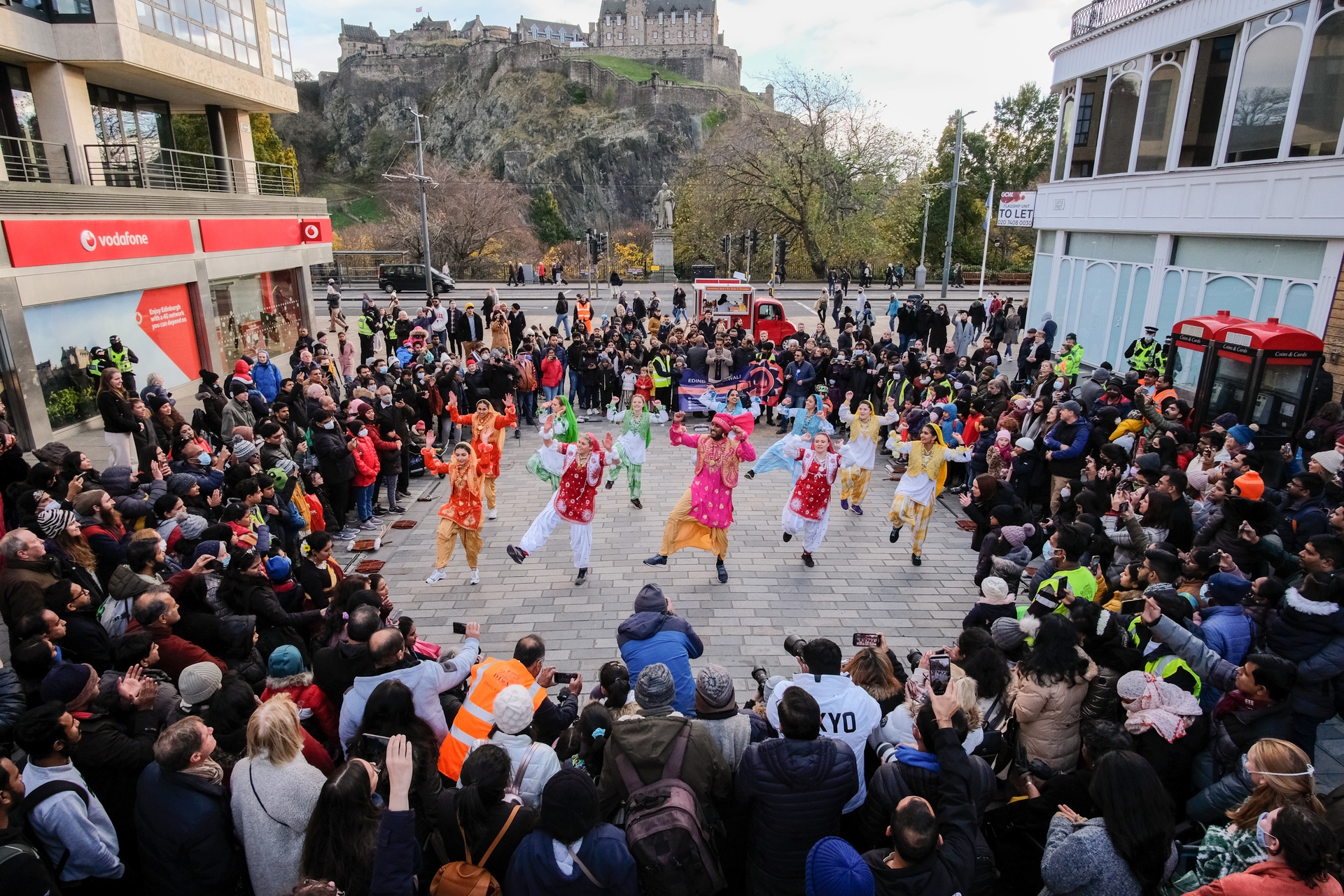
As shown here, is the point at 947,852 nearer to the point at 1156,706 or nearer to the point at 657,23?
the point at 1156,706

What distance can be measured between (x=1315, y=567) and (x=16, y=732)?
7020mm

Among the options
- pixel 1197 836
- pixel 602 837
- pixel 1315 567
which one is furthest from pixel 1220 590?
pixel 602 837

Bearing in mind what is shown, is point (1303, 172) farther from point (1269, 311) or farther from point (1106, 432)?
point (1106, 432)

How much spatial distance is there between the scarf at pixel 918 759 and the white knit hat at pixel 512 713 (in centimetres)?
175

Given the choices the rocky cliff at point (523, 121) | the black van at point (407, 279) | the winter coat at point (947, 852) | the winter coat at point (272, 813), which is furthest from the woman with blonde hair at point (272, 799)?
the rocky cliff at point (523, 121)

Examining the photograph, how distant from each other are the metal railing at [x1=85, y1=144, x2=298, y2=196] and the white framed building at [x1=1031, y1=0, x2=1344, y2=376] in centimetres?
2069

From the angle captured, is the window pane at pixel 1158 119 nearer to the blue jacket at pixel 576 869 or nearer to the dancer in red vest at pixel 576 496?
the dancer in red vest at pixel 576 496

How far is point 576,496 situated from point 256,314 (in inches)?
589

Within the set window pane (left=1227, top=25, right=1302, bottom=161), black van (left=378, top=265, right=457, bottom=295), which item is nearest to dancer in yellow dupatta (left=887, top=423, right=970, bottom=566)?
window pane (left=1227, top=25, right=1302, bottom=161)

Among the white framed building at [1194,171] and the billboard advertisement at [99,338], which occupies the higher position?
the white framed building at [1194,171]

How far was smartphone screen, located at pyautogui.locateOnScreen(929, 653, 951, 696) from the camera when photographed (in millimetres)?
4219

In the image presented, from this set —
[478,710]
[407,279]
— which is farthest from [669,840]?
[407,279]

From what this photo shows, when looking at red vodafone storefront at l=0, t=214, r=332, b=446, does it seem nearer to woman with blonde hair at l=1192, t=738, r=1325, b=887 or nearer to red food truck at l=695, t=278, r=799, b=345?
red food truck at l=695, t=278, r=799, b=345

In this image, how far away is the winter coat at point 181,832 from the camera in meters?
3.16
